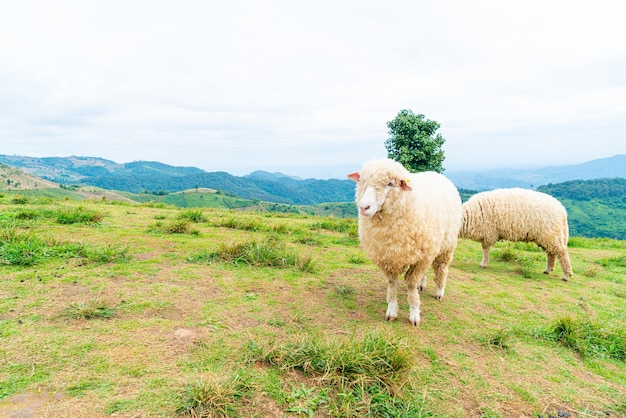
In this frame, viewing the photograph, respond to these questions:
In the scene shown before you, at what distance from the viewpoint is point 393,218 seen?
16.0 ft

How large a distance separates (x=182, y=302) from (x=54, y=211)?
7.64m

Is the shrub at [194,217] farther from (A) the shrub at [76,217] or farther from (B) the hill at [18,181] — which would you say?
(B) the hill at [18,181]

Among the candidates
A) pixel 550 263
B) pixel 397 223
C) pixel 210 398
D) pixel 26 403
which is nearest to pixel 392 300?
pixel 397 223

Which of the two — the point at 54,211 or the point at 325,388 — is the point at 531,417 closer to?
the point at 325,388

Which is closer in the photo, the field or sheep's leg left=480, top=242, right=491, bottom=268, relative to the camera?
the field

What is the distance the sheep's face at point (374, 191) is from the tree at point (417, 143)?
18.4m

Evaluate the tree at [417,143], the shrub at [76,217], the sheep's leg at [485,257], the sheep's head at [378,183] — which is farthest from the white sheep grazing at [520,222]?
the tree at [417,143]

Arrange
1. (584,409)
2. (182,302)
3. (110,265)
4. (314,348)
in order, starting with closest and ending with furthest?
(584,409)
(314,348)
(182,302)
(110,265)

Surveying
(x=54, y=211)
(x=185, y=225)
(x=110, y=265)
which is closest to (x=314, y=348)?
(x=110, y=265)

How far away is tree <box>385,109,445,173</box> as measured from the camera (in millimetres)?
22375

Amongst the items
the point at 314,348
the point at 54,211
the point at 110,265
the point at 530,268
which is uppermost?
the point at 54,211

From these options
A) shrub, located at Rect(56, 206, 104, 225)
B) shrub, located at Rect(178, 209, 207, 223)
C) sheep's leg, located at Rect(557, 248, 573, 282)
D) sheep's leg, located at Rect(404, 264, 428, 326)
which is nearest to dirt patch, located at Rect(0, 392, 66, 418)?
sheep's leg, located at Rect(404, 264, 428, 326)

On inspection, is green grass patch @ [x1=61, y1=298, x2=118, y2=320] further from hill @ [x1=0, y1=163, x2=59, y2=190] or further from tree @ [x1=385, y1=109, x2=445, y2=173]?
hill @ [x1=0, y1=163, x2=59, y2=190]

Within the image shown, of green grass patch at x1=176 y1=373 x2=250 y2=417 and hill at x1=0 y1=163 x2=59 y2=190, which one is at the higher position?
hill at x1=0 y1=163 x2=59 y2=190
